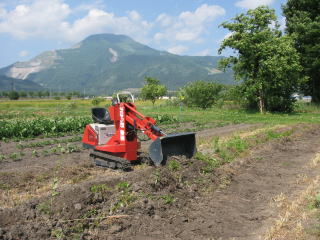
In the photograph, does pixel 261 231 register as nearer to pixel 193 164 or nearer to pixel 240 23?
pixel 193 164

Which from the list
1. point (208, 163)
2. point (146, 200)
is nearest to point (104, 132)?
point (208, 163)

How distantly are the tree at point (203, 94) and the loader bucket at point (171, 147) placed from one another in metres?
32.0

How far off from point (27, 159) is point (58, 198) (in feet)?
19.0

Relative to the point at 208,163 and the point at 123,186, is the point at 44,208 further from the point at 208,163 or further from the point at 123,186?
the point at 208,163

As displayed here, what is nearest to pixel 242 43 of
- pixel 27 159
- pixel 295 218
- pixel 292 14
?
pixel 292 14

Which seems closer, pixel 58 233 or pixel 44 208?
pixel 58 233

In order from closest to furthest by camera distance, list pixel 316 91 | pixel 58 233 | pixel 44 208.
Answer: pixel 58 233 → pixel 44 208 → pixel 316 91

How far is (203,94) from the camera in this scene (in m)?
41.5

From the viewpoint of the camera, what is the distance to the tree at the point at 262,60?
1130 inches

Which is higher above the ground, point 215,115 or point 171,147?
point 171,147

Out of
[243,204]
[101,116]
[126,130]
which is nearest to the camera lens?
[243,204]

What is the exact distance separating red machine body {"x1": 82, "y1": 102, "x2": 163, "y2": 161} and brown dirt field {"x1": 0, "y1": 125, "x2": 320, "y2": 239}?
569mm

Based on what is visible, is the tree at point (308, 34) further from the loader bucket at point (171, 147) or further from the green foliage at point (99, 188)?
the green foliage at point (99, 188)

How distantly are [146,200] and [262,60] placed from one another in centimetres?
2460
